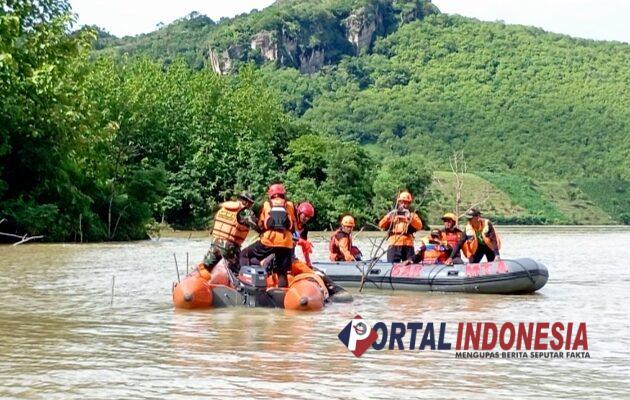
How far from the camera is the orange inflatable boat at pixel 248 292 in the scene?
45.6ft

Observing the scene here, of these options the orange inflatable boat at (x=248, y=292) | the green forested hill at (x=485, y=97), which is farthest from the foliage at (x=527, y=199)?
the orange inflatable boat at (x=248, y=292)

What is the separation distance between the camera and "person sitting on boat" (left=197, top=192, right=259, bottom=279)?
14.4 metres

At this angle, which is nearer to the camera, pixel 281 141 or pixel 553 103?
pixel 281 141

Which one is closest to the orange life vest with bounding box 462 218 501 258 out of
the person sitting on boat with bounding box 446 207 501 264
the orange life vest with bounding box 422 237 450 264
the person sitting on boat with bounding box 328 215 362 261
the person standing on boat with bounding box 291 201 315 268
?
the person sitting on boat with bounding box 446 207 501 264

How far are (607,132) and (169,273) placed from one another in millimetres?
115889

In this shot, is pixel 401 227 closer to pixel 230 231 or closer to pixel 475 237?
pixel 475 237

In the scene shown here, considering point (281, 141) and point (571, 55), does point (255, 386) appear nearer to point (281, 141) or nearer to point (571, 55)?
point (281, 141)

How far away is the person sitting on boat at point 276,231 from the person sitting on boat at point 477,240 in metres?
4.70

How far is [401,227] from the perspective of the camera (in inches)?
716

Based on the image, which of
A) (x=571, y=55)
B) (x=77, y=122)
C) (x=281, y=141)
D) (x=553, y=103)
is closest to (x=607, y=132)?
(x=553, y=103)

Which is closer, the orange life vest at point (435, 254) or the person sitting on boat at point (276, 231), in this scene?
the person sitting on boat at point (276, 231)

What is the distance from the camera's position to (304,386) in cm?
863

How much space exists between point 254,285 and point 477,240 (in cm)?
571

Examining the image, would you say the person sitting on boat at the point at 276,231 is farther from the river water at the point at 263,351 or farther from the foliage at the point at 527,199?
the foliage at the point at 527,199
